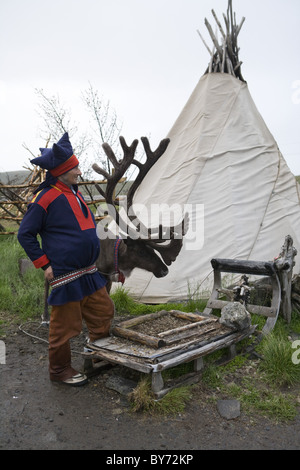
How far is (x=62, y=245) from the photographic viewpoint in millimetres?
3047

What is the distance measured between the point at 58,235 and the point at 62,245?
80 mm

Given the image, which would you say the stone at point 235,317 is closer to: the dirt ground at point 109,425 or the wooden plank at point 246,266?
the wooden plank at point 246,266

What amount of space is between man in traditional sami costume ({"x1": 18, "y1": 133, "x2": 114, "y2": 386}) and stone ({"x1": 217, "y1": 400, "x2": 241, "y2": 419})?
3.45 ft

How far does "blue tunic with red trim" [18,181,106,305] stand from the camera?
118 inches

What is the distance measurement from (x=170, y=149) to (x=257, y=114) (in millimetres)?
1449

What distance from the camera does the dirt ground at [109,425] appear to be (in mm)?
2531

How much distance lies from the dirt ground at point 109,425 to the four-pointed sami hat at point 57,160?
164cm

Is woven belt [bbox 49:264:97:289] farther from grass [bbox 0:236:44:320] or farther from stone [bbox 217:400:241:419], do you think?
grass [bbox 0:236:44:320]

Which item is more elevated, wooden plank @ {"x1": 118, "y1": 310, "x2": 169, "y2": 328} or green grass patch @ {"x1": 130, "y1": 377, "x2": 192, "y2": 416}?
wooden plank @ {"x1": 118, "y1": 310, "x2": 169, "y2": 328}

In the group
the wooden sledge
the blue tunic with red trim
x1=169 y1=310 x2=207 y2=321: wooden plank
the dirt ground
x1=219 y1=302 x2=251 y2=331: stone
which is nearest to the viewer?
the dirt ground

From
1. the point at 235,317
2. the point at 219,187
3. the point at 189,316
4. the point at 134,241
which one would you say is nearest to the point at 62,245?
the point at 134,241

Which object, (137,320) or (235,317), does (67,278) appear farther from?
(235,317)

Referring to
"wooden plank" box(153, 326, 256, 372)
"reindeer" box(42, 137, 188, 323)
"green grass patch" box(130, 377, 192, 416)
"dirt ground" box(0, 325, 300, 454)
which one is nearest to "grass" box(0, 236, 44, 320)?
"reindeer" box(42, 137, 188, 323)
